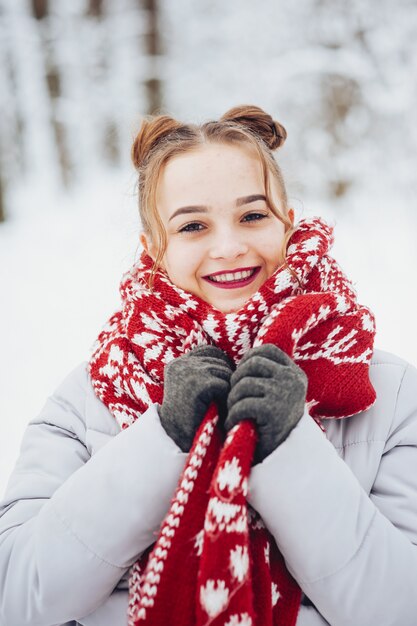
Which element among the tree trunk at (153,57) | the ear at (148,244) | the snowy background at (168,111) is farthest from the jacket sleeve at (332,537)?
the tree trunk at (153,57)

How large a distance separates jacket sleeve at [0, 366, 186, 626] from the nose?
0.47m

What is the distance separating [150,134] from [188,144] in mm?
240

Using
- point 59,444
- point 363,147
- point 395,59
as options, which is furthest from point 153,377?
point 395,59

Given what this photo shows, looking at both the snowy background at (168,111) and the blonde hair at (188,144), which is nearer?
the blonde hair at (188,144)

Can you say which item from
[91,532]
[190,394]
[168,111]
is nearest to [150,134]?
[190,394]

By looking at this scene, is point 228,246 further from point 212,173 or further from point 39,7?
point 39,7

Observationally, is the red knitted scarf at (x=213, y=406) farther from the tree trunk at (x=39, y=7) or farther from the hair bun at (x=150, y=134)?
the tree trunk at (x=39, y=7)

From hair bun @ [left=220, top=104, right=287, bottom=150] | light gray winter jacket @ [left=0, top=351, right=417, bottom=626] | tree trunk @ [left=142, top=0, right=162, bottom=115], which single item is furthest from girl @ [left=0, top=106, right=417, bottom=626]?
tree trunk @ [left=142, top=0, right=162, bottom=115]

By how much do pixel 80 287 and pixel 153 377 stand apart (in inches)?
129

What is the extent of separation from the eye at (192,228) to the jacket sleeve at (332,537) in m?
0.62

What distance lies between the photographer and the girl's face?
1.35 metres

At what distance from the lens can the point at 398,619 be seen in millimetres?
1002

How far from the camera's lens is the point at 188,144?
146 centimetres

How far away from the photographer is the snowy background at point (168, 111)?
4.33m
